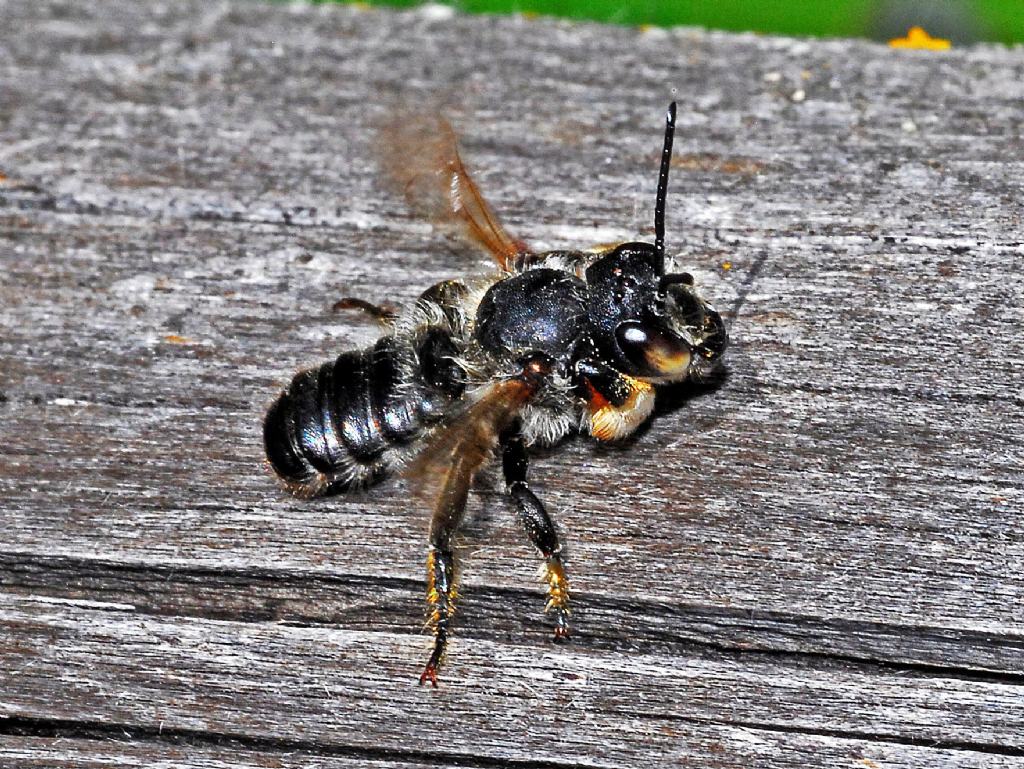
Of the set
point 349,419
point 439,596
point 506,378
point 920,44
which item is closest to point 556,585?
point 439,596

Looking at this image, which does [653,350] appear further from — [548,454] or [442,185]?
[442,185]

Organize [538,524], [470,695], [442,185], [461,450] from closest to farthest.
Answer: [470,695], [538,524], [461,450], [442,185]

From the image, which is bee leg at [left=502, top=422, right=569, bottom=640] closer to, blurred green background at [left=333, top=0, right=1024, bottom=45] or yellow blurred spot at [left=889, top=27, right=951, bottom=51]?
yellow blurred spot at [left=889, top=27, right=951, bottom=51]

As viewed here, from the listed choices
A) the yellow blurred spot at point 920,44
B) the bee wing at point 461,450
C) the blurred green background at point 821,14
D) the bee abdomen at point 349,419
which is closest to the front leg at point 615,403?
the bee wing at point 461,450

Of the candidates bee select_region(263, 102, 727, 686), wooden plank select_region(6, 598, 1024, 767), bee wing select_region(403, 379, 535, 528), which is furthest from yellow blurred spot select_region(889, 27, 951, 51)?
wooden plank select_region(6, 598, 1024, 767)

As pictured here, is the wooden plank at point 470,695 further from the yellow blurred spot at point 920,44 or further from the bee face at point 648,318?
the yellow blurred spot at point 920,44

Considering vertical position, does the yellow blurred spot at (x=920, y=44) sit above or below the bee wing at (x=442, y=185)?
above

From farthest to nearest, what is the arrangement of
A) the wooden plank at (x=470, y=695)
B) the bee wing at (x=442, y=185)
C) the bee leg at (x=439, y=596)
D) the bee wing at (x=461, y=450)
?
the bee wing at (x=442, y=185)
the bee wing at (x=461, y=450)
the bee leg at (x=439, y=596)
the wooden plank at (x=470, y=695)
